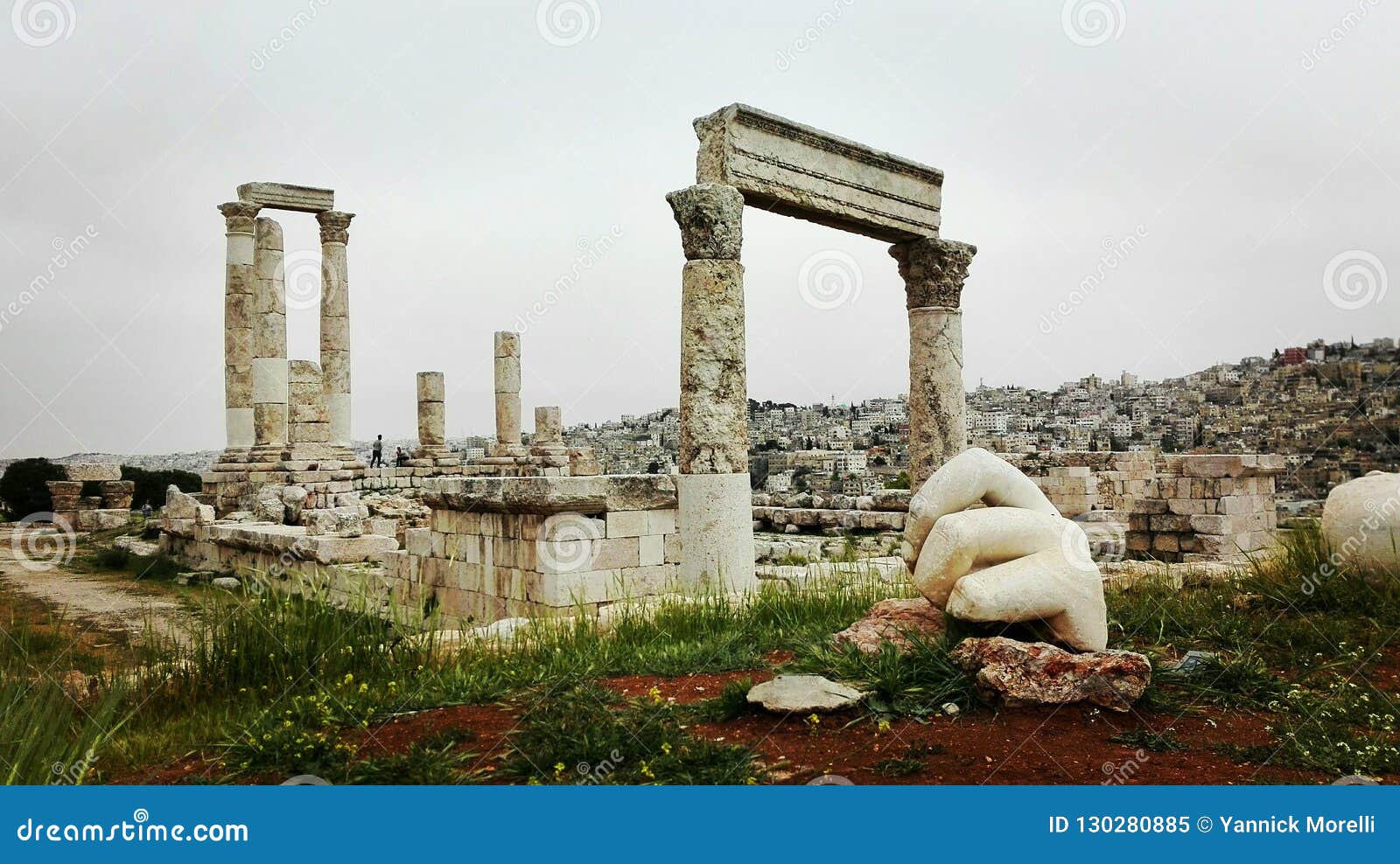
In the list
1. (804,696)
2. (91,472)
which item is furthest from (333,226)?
(804,696)

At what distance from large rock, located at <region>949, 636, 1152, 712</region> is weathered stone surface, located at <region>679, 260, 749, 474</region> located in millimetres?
5392

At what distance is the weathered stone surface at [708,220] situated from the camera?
32.5 ft

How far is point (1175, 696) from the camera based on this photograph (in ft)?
16.1

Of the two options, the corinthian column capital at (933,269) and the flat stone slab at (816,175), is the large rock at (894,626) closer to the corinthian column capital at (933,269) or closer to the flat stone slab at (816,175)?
the flat stone slab at (816,175)

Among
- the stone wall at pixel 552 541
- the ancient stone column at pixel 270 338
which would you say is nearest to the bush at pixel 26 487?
the ancient stone column at pixel 270 338

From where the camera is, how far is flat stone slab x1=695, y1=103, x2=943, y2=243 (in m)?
10.3

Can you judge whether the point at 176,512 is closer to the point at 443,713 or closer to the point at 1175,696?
the point at 443,713

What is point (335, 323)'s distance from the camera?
2530cm

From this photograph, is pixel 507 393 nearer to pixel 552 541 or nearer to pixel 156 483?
pixel 156 483

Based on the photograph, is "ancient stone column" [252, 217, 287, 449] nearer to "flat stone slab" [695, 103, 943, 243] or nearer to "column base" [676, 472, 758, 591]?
"flat stone slab" [695, 103, 943, 243]

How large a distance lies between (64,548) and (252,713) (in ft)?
59.0

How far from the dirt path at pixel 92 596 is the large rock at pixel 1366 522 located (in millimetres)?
10010

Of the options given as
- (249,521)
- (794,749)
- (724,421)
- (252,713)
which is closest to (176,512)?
(249,521)

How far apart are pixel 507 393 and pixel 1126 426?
18.2 metres
